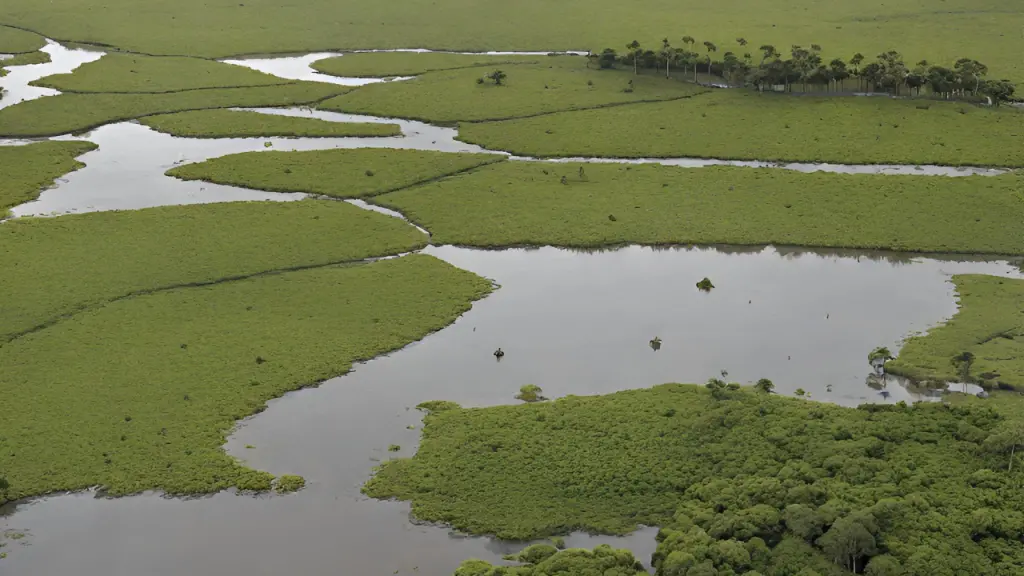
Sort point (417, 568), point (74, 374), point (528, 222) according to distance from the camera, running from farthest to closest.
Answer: point (528, 222), point (74, 374), point (417, 568)

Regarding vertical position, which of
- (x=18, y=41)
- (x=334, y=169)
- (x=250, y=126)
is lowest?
(x=334, y=169)

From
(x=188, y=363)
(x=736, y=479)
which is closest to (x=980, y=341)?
(x=736, y=479)

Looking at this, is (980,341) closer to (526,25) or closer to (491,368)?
(491,368)

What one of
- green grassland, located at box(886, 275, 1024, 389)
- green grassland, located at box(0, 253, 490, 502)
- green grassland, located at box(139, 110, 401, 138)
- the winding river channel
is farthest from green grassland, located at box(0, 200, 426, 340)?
green grassland, located at box(886, 275, 1024, 389)

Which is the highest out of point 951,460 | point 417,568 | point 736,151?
point 736,151

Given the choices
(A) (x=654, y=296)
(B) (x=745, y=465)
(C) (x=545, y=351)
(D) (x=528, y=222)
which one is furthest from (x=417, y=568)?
(D) (x=528, y=222)

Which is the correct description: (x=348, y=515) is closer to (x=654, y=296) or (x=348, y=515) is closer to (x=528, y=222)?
(x=654, y=296)
